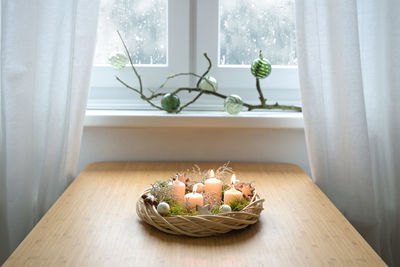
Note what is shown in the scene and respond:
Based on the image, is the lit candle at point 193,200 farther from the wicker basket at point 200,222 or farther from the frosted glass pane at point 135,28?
the frosted glass pane at point 135,28

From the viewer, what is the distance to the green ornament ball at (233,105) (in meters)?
1.52

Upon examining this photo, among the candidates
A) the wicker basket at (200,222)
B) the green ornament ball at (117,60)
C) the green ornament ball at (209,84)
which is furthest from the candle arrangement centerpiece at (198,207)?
the green ornament ball at (117,60)

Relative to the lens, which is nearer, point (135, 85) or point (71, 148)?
point (71, 148)

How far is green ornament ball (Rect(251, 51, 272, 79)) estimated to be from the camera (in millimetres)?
1530

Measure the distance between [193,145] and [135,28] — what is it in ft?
1.57

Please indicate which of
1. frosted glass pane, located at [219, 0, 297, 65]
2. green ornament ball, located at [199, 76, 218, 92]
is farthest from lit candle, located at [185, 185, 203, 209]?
frosted glass pane, located at [219, 0, 297, 65]

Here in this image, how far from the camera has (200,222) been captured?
910 mm

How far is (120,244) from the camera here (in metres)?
0.90

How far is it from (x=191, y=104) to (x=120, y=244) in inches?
33.3

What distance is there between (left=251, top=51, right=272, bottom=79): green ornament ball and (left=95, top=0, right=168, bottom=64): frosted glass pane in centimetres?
35

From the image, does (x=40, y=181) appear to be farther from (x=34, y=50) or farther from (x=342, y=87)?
(x=342, y=87)

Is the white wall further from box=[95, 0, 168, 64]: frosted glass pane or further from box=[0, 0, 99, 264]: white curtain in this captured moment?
box=[95, 0, 168, 64]: frosted glass pane

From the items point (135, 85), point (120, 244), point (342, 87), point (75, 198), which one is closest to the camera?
point (120, 244)

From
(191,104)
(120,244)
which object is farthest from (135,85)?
(120,244)
